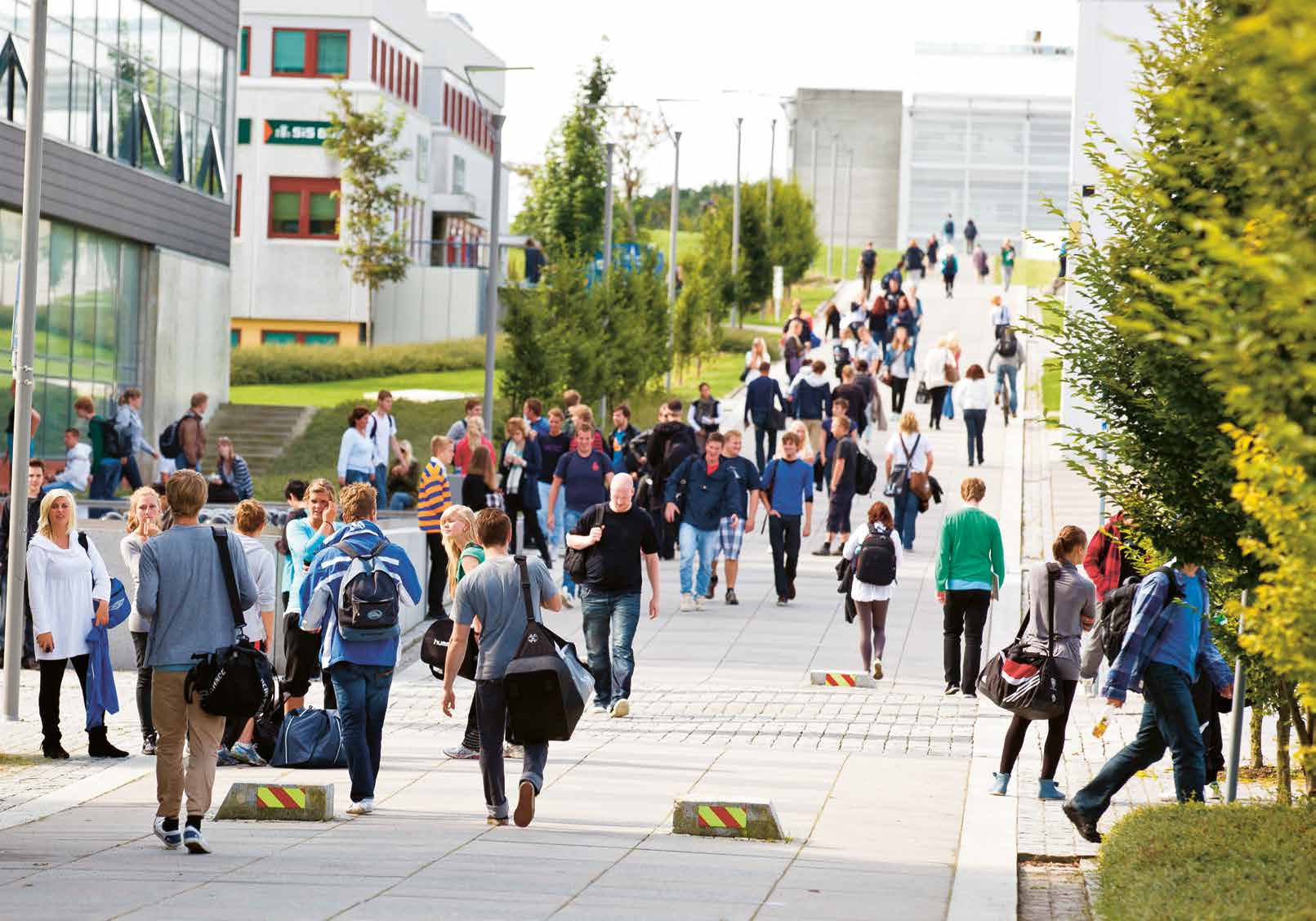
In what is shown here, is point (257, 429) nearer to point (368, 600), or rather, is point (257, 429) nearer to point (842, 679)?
point (842, 679)

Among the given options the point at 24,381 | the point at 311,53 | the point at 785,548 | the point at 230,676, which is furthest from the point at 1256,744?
the point at 311,53

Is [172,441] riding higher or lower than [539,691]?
higher

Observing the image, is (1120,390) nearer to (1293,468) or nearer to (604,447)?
(1293,468)

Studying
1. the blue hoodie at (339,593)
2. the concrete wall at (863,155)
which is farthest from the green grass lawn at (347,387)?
the concrete wall at (863,155)

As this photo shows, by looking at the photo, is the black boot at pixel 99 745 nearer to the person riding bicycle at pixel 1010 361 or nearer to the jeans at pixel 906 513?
the jeans at pixel 906 513

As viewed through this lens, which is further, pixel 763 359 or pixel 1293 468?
pixel 763 359

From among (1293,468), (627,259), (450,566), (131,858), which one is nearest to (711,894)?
(131,858)

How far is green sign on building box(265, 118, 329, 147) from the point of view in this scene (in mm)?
60312

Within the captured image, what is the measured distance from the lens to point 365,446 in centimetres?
2383

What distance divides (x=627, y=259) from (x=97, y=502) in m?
24.7

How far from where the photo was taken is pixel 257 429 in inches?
1663

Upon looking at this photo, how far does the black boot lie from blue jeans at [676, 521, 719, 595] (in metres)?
8.47

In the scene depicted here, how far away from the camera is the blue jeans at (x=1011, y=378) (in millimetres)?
37531

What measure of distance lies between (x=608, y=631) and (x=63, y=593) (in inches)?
155
